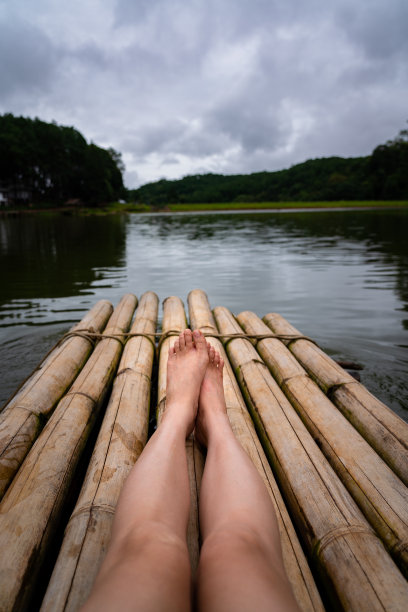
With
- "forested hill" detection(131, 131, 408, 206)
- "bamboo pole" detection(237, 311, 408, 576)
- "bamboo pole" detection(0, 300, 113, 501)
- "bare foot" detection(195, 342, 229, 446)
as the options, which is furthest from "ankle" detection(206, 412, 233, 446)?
"forested hill" detection(131, 131, 408, 206)

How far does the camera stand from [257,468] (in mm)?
1894

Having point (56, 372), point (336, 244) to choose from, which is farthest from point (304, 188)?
point (56, 372)

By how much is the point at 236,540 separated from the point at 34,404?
1.85m

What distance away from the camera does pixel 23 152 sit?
57875mm

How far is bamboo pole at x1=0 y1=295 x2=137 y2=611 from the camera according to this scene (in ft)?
4.20

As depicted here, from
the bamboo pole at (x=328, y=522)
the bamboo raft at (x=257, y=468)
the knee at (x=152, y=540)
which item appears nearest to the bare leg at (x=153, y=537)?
the knee at (x=152, y=540)

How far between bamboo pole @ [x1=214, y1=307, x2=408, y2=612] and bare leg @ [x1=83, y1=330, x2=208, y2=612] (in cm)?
60

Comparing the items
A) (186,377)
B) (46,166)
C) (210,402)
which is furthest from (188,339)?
(46,166)

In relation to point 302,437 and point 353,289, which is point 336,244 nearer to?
point 353,289

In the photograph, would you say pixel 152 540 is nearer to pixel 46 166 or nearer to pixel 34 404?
pixel 34 404

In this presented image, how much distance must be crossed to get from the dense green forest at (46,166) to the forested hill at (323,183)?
20500mm

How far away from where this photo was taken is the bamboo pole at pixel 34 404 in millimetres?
1937

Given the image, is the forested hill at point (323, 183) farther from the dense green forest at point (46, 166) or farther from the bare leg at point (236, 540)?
the bare leg at point (236, 540)

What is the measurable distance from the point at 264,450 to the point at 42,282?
8.24 metres
